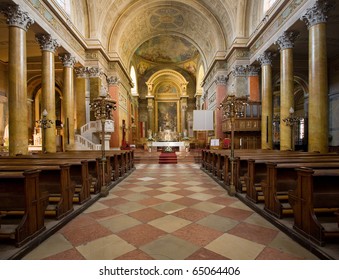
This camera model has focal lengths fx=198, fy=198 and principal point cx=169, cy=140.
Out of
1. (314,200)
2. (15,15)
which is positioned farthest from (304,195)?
(15,15)

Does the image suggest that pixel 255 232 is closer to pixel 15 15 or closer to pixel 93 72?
pixel 15 15

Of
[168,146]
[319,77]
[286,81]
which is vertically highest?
[286,81]

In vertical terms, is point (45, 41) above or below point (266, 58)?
above

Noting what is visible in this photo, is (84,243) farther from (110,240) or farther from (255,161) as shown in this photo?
(255,161)

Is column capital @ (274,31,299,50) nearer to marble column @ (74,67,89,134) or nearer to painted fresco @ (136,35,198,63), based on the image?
marble column @ (74,67,89,134)

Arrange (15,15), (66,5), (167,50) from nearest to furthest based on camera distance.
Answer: (15,15), (66,5), (167,50)

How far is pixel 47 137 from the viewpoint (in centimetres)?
969

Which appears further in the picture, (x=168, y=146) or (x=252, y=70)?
(x=168, y=146)

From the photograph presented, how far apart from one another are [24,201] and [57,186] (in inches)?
36.3

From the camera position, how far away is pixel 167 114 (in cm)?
2905

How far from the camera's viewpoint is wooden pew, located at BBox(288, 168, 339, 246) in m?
2.34

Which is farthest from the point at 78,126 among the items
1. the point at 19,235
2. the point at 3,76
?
the point at 19,235

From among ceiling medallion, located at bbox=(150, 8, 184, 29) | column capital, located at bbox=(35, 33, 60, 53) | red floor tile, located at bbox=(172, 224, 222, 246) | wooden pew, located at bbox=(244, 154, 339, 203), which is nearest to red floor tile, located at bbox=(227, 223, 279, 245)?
red floor tile, located at bbox=(172, 224, 222, 246)

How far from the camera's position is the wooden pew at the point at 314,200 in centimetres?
234
